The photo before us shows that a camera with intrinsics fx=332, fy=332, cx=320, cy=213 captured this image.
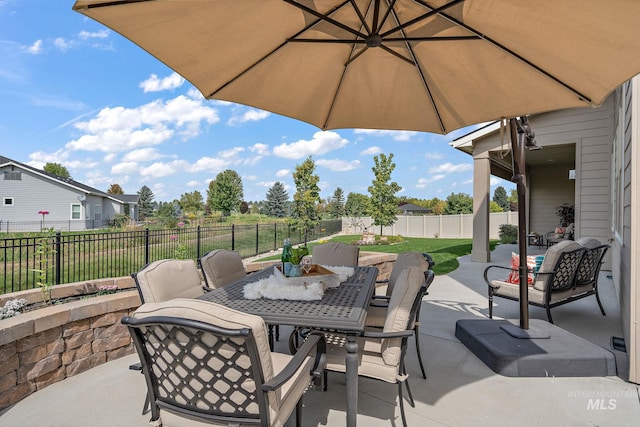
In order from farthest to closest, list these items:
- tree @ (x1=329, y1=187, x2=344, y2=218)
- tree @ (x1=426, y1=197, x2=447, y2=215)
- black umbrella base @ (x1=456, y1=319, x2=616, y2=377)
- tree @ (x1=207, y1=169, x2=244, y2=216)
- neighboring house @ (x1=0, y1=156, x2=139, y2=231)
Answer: tree @ (x1=329, y1=187, x2=344, y2=218), tree @ (x1=207, y1=169, x2=244, y2=216), tree @ (x1=426, y1=197, x2=447, y2=215), neighboring house @ (x1=0, y1=156, x2=139, y2=231), black umbrella base @ (x1=456, y1=319, x2=616, y2=377)

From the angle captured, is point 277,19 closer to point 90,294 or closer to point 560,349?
point 560,349

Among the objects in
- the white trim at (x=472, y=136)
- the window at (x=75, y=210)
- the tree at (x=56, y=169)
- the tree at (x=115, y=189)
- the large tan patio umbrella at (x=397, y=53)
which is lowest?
the window at (x=75, y=210)

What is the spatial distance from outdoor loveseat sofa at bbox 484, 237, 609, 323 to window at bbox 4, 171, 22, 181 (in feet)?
90.8

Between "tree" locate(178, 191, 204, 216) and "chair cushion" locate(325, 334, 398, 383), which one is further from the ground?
"tree" locate(178, 191, 204, 216)

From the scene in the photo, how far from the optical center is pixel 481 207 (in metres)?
9.20

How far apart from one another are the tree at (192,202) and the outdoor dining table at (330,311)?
4160 cm

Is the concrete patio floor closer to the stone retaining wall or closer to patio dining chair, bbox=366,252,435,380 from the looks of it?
the stone retaining wall

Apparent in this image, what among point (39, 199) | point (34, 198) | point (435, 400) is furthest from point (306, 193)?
point (34, 198)

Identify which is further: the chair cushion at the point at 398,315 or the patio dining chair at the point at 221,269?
the patio dining chair at the point at 221,269

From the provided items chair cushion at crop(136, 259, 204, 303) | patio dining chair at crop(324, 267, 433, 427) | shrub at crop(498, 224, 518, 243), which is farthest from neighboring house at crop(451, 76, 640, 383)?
shrub at crop(498, 224, 518, 243)

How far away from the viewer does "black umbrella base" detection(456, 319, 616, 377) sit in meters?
2.84

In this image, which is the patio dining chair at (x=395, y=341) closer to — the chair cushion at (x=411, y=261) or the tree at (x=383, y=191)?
the chair cushion at (x=411, y=261)

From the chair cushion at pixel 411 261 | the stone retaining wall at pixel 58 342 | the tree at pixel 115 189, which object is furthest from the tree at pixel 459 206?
the tree at pixel 115 189

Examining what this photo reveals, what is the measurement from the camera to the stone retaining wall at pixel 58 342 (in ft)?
7.69
